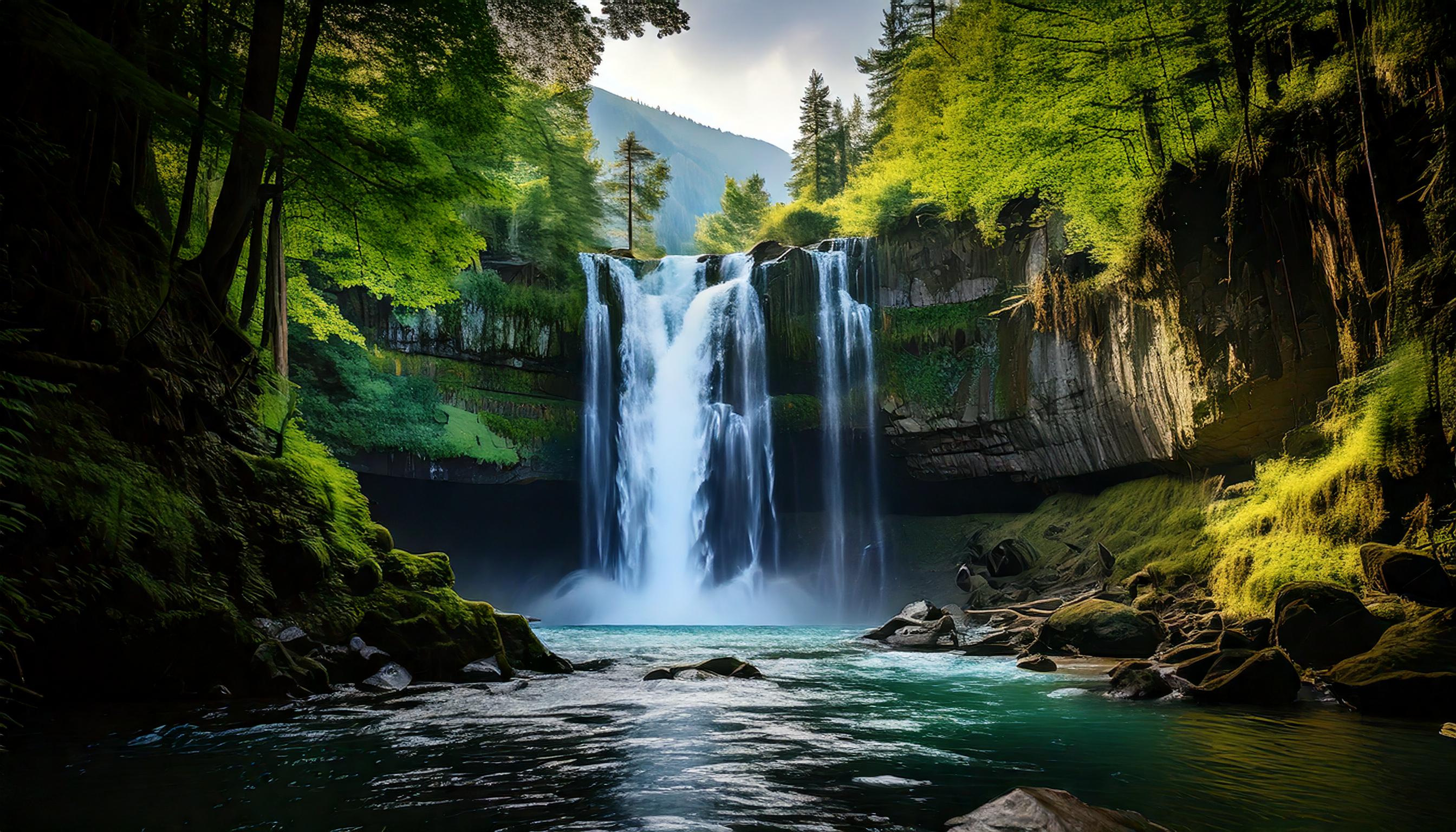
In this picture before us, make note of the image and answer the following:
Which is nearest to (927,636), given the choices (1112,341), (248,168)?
(1112,341)

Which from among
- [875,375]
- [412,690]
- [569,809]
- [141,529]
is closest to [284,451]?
[141,529]

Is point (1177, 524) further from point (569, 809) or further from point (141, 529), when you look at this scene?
point (141, 529)

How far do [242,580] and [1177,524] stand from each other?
18.5 meters

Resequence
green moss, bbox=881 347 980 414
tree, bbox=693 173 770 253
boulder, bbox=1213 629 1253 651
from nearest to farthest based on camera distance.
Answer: boulder, bbox=1213 629 1253 651 < green moss, bbox=881 347 980 414 < tree, bbox=693 173 770 253

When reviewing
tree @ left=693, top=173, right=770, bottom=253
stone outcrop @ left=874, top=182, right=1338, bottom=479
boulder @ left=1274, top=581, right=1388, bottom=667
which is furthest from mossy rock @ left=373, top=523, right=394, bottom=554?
tree @ left=693, top=173, right=770, bottom=253

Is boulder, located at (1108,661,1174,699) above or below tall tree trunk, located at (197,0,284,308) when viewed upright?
below

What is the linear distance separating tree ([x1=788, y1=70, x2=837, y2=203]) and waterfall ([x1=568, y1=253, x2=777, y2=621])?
1910cm

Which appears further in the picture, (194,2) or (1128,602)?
(1128,602)

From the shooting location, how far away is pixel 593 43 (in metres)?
10.5

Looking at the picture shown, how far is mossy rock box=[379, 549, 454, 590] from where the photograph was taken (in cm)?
884

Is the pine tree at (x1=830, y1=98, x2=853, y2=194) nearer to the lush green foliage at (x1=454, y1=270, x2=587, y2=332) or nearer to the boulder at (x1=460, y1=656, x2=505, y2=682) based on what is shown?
the lush green foliage at (x1=454, y1=270, x2=587, y2=332)

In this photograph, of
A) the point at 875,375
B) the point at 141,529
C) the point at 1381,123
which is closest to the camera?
the point at 141,529

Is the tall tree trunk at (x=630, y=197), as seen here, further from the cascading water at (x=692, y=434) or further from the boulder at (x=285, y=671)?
the boulder at (x=285, y=671)

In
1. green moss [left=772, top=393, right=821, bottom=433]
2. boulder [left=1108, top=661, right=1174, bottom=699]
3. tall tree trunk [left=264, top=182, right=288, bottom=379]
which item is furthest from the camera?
green moss [left=772, top=393, right=821, bottom=433]
